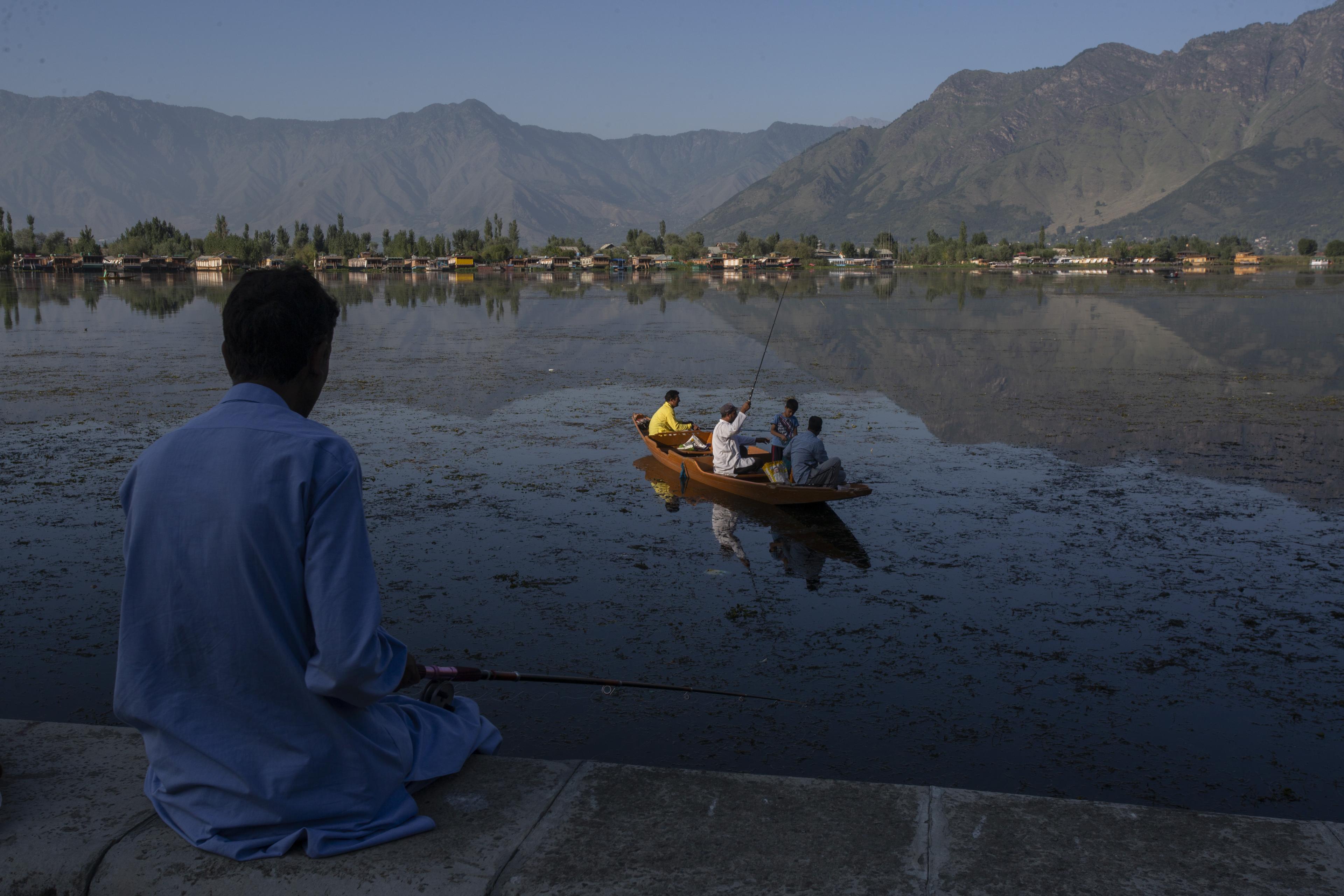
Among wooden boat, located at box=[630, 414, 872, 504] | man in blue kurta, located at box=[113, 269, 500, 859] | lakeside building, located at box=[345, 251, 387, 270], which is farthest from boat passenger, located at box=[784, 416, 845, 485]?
→ lakeside building, located at box=[345, 251, 387, 270]

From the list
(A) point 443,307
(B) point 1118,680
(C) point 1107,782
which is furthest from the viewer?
(A) point 443,307

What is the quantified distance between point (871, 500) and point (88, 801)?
393 inches

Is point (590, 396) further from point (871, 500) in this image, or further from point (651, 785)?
point (651, 785)

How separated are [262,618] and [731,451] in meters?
10.3

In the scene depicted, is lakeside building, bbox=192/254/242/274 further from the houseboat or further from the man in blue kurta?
the man in blue kurta

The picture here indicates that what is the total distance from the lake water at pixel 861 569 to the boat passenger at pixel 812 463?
46 centimetres

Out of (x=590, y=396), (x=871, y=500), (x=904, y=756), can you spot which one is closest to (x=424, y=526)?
(x=871, y=500)

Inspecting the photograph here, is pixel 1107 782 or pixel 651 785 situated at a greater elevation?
pixel 651 785

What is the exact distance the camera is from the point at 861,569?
32.1 ft

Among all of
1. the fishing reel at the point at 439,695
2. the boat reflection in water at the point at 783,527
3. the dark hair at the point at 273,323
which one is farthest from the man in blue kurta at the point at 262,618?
the boat reflection in water at the point at 783,527

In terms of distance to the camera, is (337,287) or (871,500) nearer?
(871,500)

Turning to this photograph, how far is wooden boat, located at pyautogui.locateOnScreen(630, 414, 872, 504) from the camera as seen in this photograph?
11.4m

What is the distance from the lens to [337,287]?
87.0m

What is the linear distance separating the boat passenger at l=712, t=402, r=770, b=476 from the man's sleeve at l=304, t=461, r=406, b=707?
9.86m
